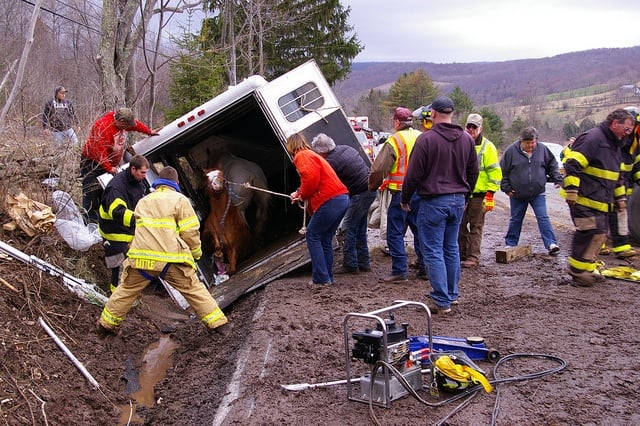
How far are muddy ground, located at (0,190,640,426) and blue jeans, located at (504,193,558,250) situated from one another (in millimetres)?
685

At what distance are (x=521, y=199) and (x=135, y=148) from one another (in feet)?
17.3

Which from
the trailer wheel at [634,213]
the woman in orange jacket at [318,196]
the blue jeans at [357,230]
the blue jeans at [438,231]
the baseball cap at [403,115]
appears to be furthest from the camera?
the trailer wheel at [634,213]

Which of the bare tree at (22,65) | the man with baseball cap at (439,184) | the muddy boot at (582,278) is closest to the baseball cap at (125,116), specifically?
the man with baseball cap at (439,184)

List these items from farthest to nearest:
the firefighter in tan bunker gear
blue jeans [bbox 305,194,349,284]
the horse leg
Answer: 1. the horse leg
2. blue jeans [bbox 305,194,349,284]
3. the firefighter in tan bunker gear

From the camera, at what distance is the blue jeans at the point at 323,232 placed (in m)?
7.48

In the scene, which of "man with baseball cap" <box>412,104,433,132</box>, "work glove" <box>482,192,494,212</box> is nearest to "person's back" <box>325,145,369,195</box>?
"man with baseball cap" <box>412,104,433,132</box>

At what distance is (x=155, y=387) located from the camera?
19.6 ft

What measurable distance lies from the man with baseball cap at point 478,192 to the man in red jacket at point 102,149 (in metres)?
4.35

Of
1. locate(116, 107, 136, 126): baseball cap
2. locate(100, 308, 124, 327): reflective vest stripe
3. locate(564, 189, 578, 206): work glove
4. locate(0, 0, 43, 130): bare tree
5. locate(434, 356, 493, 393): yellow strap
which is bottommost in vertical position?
locate(434, 356, 493, 393): yellow strap

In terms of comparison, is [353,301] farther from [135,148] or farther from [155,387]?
[135,148]

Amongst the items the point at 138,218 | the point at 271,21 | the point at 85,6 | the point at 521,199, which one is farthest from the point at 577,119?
the point at 138,218

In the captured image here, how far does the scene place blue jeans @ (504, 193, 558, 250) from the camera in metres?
8.75

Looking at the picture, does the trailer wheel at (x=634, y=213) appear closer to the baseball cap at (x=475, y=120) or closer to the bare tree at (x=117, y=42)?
the baseball cap at (x=475, y=120)

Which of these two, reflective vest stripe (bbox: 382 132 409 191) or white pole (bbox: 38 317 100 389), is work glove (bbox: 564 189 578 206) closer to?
reflective vest stripe (bbox: 382 132 409 191)
